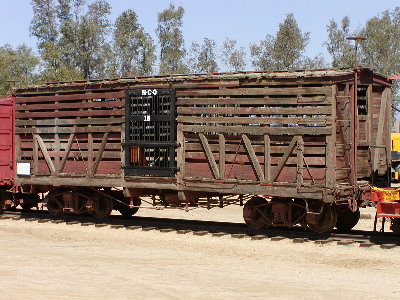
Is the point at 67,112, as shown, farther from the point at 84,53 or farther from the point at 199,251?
the point at 84,53

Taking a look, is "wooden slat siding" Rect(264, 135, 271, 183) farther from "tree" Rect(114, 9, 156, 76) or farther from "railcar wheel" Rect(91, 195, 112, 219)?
"tree" Rect(114, 9, 156, 76)

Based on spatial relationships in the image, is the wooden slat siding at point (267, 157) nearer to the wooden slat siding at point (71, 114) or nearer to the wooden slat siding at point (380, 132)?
the wooden slat siding at point (380, 132)

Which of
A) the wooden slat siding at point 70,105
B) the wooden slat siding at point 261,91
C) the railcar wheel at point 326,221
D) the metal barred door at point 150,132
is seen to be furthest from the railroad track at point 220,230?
the wooden slat siding at point 261,91

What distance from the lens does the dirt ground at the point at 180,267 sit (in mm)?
10672

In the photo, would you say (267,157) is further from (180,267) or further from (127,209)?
(127,209)

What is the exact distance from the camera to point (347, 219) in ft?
58.0

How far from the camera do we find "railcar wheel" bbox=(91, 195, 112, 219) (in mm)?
20219

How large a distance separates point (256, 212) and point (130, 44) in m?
61.7

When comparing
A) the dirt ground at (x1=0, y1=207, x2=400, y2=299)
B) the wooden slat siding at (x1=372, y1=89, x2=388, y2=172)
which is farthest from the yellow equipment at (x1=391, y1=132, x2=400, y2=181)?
the dirt ground at (x1=0, y1=207, x2=400, y2=299)

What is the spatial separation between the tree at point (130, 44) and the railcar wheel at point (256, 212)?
60.7 metres

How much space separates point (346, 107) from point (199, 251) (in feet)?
16.2

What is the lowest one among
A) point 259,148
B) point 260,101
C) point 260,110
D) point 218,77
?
point 259,148

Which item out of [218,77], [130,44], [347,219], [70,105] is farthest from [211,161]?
[130,44]

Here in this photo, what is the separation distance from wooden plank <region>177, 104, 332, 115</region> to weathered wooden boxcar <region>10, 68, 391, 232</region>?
3 centimetres
